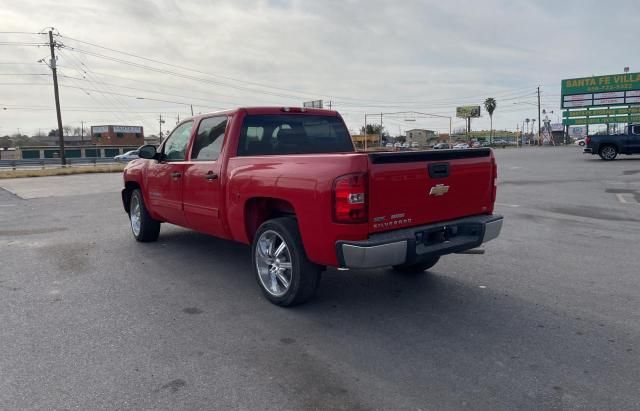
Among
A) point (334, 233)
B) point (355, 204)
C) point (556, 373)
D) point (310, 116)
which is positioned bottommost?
point (556, 373)

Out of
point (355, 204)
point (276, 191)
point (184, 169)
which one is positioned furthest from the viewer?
point (184, 169)

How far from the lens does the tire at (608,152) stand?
25.6 metres

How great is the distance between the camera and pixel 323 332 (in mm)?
3939

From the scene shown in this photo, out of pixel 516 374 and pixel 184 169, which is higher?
pixel 184 169

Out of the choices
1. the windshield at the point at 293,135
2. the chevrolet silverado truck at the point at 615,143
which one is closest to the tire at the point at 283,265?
the windshield at the point at 293,135

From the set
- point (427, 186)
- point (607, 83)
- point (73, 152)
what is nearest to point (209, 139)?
point (427, 186)

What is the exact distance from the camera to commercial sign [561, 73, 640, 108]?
172 feet

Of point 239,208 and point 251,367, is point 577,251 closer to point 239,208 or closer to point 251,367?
point 239,208

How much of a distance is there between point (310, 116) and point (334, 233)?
2.47m

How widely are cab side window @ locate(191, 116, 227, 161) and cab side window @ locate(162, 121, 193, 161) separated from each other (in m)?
0.29

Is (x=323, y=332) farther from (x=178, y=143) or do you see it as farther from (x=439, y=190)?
(x=178, y=143)

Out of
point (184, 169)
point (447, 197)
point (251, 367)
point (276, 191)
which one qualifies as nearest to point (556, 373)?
point (447, 197)

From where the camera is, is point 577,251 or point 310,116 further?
point 577,251

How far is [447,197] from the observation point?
4.36 meters
